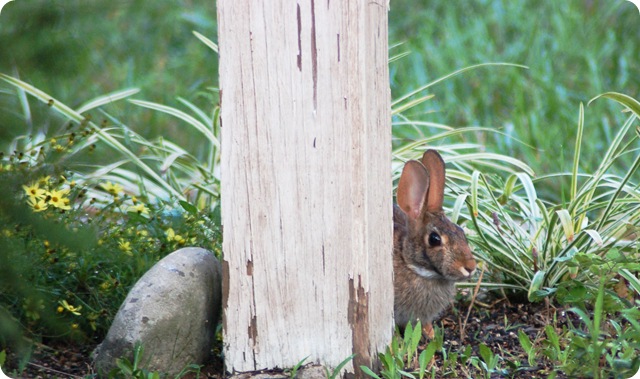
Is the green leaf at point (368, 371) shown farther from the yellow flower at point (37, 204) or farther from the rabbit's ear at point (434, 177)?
the yellow flower at point (37, 204)

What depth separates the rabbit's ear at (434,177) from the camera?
3336 mm

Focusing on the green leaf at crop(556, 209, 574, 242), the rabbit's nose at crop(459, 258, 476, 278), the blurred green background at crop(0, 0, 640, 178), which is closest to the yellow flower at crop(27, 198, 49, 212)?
the rabbit's nose at crop(459, 258, 476, 278)

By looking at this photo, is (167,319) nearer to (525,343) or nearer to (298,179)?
(298,179)

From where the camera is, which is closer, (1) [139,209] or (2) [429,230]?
(2) [429,230]

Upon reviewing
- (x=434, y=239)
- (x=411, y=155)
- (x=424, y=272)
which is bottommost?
(x=424, y=272)

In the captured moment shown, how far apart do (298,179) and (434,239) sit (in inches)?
29.7

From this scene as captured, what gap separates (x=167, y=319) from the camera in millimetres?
2844

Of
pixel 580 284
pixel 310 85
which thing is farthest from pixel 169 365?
pixel 580 284

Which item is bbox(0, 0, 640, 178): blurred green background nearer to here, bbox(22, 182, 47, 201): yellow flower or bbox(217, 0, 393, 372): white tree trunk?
bbox(22, 182, 47, 201): yellow flower

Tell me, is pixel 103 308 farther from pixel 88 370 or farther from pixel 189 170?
pixel 189 170

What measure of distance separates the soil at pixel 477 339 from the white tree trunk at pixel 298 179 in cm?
31

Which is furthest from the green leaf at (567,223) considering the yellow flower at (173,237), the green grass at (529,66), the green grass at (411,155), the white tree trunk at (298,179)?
the yellow flower at (173,237)

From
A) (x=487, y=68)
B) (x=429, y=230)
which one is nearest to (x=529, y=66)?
(x=487, y=68)

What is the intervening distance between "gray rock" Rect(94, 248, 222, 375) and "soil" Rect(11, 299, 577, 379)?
0.33 ft
